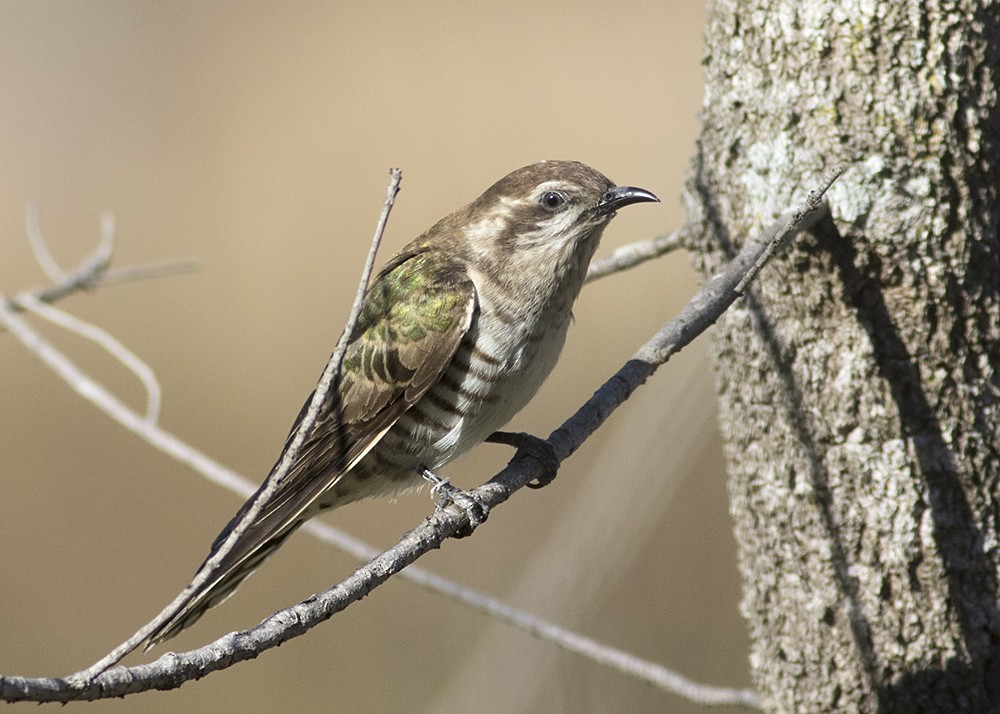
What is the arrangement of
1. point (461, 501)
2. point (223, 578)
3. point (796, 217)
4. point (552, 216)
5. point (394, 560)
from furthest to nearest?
point (552, 216) < point (223, 578) < point (461, 501) < point (796, 217) < point (394, 560)

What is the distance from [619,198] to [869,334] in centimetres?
102

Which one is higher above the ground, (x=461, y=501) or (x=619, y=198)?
(x=619, y=198)

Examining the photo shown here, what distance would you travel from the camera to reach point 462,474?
8.23m

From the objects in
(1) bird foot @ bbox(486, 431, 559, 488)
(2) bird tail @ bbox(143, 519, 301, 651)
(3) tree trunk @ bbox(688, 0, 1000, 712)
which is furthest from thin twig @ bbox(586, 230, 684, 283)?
(2) bird tail @ bbox(143, 519, 301, 651)

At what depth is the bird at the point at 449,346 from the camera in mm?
3480

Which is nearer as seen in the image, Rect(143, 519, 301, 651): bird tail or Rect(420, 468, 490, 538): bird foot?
Rect(420, 468, 490, 538): bird foot

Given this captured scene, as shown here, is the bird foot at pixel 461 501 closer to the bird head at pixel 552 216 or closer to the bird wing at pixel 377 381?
the bird wing at pixel 377 381

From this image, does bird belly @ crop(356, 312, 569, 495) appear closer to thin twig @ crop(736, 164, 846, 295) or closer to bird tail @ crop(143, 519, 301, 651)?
bird tail @ crop(143, 519, 301, 651)

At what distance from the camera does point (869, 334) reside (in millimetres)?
3018

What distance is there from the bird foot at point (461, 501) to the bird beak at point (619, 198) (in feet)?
3.51

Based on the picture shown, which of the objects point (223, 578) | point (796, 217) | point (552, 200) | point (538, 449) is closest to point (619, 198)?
point (552, 200)

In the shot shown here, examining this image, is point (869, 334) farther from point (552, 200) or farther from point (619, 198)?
point (552, 200)

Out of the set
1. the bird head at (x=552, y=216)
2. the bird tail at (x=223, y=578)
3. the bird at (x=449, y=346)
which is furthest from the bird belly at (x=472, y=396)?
the bird tail at (x=223, y=578)

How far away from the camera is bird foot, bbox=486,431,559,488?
119 inches
